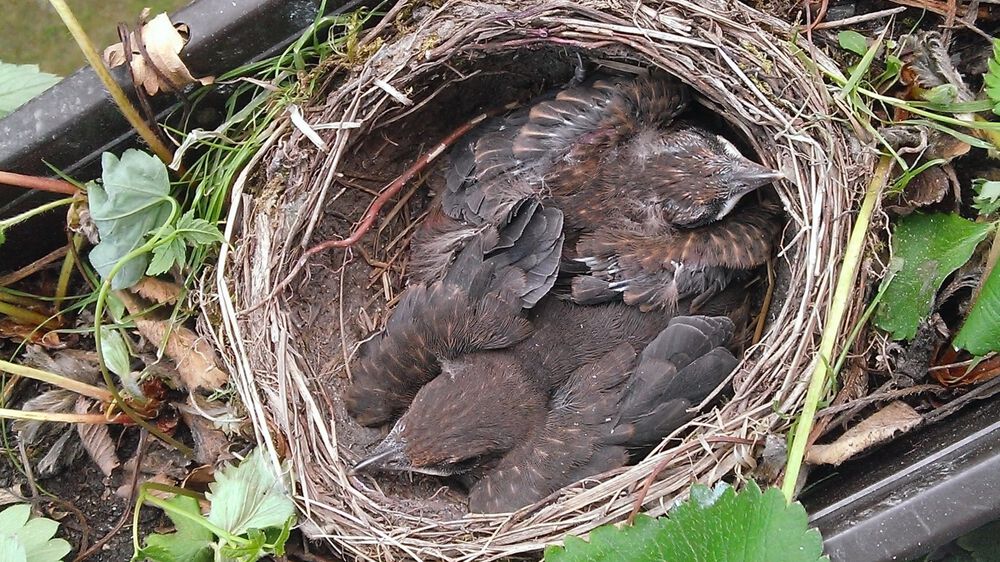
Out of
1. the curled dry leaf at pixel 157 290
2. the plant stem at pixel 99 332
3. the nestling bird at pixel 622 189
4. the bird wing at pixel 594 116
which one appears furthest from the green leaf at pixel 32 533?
the bird wing at pixel 594 116

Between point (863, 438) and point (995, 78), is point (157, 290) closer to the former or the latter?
point (863, 438)

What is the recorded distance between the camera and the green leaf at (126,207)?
1847 millimetres

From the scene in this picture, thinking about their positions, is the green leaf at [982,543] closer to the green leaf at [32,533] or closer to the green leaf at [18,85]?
the green leaf at [32,533]

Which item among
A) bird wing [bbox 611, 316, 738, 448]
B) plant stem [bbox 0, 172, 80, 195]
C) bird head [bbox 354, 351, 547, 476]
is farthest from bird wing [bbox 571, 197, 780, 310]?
plant stem [bbox 0, 172, 80, 195]

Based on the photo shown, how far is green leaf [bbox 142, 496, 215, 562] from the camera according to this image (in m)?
1.69

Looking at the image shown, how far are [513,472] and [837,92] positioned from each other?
1091mm

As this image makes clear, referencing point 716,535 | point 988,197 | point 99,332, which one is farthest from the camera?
point 99,332

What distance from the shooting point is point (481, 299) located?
1935 millimetres

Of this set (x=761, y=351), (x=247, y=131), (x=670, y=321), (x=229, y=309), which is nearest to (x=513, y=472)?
(x=670, y=321)

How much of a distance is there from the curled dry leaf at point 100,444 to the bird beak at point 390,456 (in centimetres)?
63

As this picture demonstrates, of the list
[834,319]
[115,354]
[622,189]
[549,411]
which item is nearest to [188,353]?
[115,354]

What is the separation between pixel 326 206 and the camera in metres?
2.06

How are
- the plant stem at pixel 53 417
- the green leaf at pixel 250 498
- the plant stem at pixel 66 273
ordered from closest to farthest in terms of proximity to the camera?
the green leaf at pixel 250 498
the plant stem at pixel 53 417
the plant stem at pixel 66 273

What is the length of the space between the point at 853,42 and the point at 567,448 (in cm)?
106
